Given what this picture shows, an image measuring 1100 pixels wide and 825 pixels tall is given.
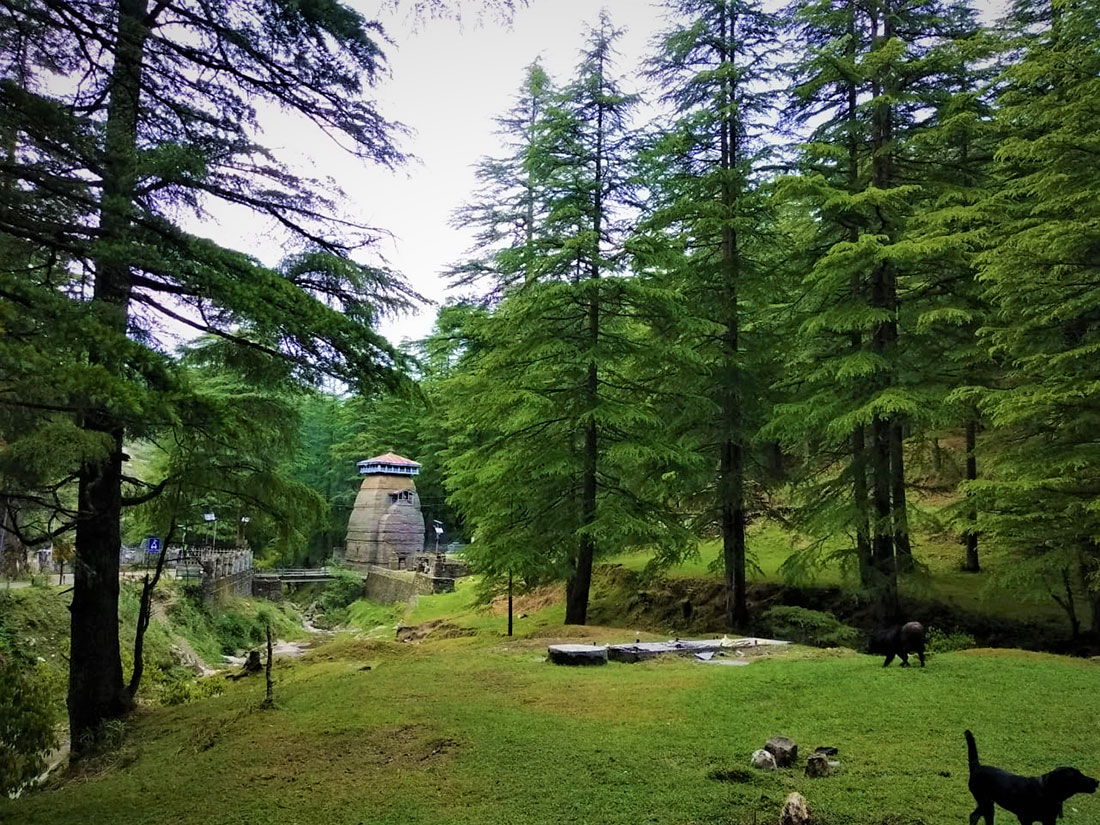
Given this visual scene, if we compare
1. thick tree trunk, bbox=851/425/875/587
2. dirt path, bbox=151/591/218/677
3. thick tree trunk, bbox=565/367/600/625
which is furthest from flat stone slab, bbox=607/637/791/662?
dirt path, bbox=151/591/218/677

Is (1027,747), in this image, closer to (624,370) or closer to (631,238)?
(631,238)

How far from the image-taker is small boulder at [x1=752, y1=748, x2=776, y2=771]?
441cm

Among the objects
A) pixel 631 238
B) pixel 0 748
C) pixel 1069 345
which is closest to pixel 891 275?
pixel 1069 345

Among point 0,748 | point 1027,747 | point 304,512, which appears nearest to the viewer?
point 1027,747

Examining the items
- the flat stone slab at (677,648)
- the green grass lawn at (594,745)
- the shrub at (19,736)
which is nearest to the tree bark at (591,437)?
the flat stone slab at (677,648)

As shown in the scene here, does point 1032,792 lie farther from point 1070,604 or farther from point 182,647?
point 182,647

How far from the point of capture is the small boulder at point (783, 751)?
4.53 m

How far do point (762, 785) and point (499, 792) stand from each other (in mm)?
1642

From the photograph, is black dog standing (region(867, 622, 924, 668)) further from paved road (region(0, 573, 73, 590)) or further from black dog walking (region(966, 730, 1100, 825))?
paved road (region(0, 573, 73, 590))

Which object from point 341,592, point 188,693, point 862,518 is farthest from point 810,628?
point 341,592

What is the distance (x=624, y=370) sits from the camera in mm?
14242

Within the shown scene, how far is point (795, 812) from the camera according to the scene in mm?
3457

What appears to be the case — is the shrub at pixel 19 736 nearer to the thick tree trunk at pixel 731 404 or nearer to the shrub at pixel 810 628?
the shrub at pixel 810 628

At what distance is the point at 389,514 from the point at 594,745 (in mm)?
32900
